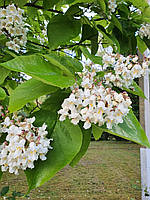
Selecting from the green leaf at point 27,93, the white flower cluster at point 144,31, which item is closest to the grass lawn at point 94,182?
the white flower cluster at point 144,31

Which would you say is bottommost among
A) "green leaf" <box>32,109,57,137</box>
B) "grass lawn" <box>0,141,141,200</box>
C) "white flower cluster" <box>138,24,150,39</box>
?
"grass lawn" <box>0,141,141,200</box>

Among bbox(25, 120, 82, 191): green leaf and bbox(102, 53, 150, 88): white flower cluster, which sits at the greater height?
bbox(102, 53, 150, 88): white flower cluster

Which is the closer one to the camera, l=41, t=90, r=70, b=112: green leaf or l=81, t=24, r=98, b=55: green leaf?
l=41, t=90, r=70, b=112: green leaf

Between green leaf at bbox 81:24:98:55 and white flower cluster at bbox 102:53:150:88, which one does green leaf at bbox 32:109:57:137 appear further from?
green leaf at bbox 81:24:98:55

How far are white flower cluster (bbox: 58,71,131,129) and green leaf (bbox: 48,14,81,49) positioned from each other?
16 cm

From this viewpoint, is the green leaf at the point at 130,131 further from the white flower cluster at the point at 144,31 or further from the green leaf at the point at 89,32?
the white flower cluster at the point at 144,31

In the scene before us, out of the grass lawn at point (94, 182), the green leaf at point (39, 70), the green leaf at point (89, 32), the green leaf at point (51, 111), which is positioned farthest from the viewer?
the grass lawn at point (94, 182)

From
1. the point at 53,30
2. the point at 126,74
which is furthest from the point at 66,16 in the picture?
the point at 126,74

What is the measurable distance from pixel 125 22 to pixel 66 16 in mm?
218

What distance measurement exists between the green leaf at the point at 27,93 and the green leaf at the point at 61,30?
16cm

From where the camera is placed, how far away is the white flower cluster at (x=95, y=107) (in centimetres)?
31

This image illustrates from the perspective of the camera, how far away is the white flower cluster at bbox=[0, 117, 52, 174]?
316 millimetres

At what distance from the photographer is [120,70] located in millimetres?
489

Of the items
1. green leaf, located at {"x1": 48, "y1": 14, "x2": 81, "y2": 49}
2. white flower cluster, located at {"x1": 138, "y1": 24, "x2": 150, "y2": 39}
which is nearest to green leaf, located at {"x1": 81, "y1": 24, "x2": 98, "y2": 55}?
green leaf, located at {"x1": 48, "y1": 14, "x2": 81, "y2": 49}
